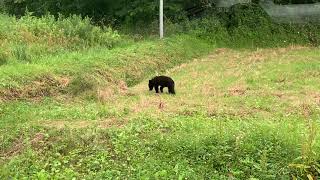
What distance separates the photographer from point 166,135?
8.48m

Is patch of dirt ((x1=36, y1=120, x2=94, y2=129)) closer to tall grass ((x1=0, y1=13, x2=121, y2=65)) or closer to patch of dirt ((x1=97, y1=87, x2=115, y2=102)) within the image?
patch of dirt ((x1=97, y1=87, x2=115, y2=102))

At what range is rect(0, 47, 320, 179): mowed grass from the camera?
7.52m

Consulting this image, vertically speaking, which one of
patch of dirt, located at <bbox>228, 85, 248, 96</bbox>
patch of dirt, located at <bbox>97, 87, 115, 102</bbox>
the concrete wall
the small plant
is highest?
the concrete wall

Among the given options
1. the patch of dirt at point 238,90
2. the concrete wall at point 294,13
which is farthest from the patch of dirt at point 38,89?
the concrete wall at point 294,13

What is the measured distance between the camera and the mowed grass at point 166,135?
296 inches

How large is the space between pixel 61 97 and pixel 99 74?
2099mm

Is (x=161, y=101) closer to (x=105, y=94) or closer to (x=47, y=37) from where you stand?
(x=105, y=94)

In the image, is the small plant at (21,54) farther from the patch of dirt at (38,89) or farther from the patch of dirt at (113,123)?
the patch of dirt at (113,123)

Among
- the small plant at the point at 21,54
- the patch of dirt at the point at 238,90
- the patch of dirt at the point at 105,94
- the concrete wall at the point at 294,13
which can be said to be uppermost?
the concrete wall at the point at 294,13

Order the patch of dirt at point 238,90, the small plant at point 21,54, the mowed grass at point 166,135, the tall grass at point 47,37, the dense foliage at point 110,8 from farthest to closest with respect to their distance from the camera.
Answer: the dense foliage at point 110,8 → the tall grass at point 47,37 → the small plant at point 21,54 → the patch of dirt at point 238,90 → the mowed grass at point 166,135

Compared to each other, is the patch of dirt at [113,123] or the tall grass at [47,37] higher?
the tall grass at [47,37]

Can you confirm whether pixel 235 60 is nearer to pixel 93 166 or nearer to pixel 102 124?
pixel 102 124

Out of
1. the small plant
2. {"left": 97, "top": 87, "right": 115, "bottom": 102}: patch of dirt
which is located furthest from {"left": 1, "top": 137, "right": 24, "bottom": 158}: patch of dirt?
the small plant

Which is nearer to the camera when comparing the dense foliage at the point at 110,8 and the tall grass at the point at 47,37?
the tall grass at the point at 47,37
